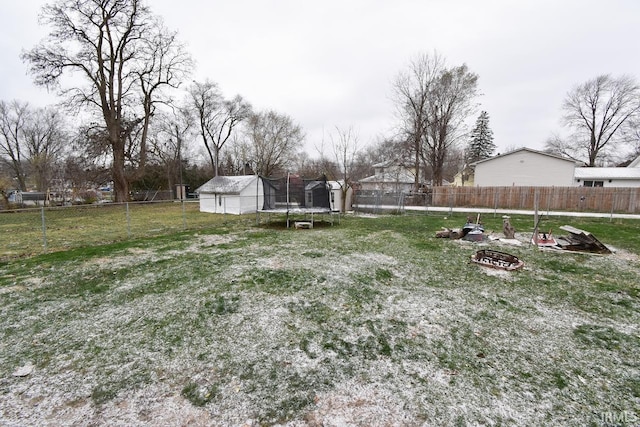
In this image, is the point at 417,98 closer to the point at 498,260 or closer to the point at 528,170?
the point at 528,170

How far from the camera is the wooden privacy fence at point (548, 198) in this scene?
1561 cm

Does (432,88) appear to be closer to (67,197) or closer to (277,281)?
(277,281)

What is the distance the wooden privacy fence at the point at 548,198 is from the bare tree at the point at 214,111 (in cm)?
2392

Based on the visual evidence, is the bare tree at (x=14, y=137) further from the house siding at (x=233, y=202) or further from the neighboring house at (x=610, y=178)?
the neighboring house at (x=610, y=178)

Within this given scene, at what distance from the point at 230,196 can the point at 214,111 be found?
1977 cm

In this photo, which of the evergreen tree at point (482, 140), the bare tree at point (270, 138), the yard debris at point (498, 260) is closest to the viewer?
the yard debris at point (498, 260)

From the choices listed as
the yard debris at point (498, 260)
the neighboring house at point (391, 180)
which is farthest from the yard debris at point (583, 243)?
the neighboring house at point (391, 180)

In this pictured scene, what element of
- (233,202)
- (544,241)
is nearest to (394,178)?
(233,202)

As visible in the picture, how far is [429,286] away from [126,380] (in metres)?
4.06

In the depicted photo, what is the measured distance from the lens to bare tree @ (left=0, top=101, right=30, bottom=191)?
2958 cm

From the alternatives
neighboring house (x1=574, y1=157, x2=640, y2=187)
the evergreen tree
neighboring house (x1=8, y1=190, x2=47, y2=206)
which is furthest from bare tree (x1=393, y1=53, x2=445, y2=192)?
neighboring house (x1=8, y1=190, x2=47, y2=206)

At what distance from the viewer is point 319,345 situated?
112 inches

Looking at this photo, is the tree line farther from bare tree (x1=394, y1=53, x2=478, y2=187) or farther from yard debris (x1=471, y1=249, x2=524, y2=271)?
yard debris (x1=471, y1=249, x2=524, y2=271)

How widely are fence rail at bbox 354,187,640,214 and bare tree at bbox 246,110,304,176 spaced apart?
1600 centimetres
